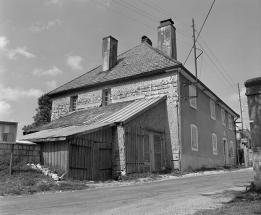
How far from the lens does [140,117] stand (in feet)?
47.9

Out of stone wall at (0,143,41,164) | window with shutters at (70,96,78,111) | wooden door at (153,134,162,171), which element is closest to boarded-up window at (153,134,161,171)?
wooden door at (153,134,162,171)

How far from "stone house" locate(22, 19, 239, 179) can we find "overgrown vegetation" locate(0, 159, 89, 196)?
1.18 meters

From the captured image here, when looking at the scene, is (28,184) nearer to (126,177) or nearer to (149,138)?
(126,177)

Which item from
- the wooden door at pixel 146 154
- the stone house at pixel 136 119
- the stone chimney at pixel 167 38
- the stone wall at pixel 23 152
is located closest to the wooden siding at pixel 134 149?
the stone house at pixel 136 119

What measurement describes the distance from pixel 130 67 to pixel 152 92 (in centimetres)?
307

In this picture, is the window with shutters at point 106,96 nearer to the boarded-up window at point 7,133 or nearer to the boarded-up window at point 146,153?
the boarded-up window at point 146,153

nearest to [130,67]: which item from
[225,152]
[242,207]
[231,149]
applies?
[225,152]

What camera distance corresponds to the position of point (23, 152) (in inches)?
476

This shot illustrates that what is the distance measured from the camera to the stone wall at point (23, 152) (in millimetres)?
11546

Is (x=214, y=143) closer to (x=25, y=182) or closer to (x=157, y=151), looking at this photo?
Answer: (x=157, y=151)

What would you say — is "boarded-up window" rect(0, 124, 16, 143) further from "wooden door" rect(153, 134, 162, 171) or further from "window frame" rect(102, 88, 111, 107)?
"window frame" rect(102, 88, 111, 107)

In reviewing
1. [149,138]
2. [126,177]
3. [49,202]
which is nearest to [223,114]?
[149,138]

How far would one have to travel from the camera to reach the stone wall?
11.5 m

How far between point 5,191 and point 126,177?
562 cm
